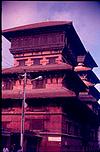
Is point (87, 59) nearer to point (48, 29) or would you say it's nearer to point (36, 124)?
point (48, 29)

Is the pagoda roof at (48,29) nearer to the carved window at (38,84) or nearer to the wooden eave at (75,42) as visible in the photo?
the wooden eave at (75,42)

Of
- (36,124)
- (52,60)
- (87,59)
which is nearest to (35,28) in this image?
(52,60)

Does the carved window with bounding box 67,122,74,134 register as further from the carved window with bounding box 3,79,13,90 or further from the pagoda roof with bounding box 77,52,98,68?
the pagoda roof with bounding box 77,52,98,68

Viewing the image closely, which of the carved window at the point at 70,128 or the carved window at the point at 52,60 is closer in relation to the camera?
the carved window at the point at 70,128

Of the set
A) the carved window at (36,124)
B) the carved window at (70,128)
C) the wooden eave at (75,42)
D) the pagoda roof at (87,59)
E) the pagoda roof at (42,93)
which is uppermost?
the wooden eave at (75,42)

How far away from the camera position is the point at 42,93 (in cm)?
2538

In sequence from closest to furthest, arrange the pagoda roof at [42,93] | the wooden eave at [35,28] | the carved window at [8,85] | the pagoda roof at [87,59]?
the pagoda roof at [42,93] → the carved window at [8,85] → the wooden eave at [35,28] → the pagoda roof at [87,59]

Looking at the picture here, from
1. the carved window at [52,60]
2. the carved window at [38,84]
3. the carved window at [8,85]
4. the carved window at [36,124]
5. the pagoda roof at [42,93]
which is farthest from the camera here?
the carved window at [52,60]

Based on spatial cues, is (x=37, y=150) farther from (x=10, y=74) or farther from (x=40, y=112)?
(x=10, y=74)

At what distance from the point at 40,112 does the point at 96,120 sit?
44.8 feet

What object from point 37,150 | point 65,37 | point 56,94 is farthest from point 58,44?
point 37,150

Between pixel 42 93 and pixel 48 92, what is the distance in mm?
553

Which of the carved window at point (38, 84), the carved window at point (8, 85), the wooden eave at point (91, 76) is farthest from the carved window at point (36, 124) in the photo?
the wooden eave at point (91, 76)

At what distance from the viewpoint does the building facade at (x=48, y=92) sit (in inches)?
936
